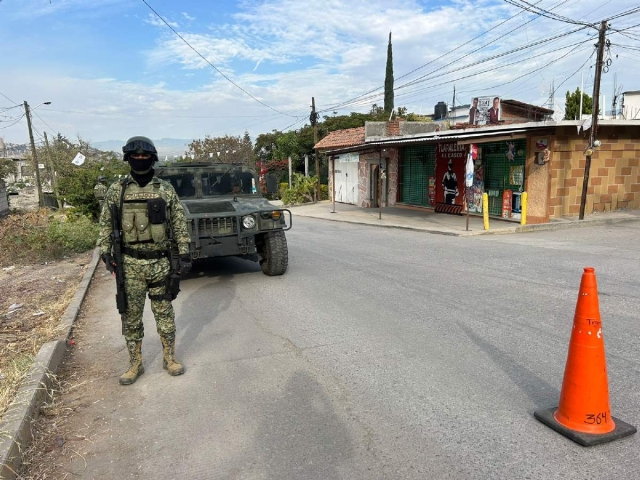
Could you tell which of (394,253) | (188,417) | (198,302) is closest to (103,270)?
(198,302)

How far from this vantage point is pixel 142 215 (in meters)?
3.89

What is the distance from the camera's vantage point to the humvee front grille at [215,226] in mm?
6902

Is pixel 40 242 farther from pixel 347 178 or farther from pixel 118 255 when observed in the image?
pixel 347 178

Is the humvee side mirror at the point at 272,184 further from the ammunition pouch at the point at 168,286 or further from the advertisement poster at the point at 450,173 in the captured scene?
the advertisement poster at the point at 450,173

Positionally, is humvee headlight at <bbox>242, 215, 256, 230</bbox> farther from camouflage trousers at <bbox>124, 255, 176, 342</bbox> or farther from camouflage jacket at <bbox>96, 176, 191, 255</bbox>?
camouflage trousers at <bbox>124, 255, 176, 342</bbox>

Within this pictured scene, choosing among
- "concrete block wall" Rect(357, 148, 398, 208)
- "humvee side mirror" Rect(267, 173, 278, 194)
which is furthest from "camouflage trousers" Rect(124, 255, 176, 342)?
"concrete block wall" Rect(357, 148, 398, 208)

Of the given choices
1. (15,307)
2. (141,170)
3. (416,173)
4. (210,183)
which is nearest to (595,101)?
(416,173)

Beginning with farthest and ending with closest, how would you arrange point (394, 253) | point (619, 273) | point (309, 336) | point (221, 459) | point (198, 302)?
point (394, 253) < point (619, 273) < point (198, 302) < point (309, 336) < point (221, 459)

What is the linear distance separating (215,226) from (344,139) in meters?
22.0

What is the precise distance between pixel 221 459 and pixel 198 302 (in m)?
3.73

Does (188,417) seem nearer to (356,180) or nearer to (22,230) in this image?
(22,230)

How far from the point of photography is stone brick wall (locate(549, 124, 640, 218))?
14367 mm

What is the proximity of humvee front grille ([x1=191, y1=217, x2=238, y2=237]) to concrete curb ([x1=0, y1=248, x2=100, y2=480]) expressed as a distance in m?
2.29

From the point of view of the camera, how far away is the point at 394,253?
9.98 metres
